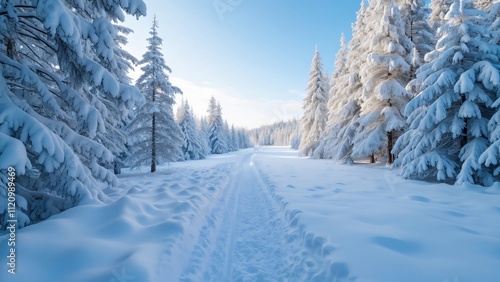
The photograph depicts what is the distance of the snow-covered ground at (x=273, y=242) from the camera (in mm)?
3094

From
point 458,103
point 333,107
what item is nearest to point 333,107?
point 333,107

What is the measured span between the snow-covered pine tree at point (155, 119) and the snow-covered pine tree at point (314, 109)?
18212 millimetres

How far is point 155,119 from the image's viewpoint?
17719 millimetres

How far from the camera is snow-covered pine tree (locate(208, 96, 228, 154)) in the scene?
52.1m

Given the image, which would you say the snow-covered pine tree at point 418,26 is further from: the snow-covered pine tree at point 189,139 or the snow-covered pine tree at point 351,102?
the snow-covered pine tree at point 189,139

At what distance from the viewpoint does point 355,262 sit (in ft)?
10.8

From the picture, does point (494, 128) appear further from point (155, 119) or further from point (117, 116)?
point (155, 119)

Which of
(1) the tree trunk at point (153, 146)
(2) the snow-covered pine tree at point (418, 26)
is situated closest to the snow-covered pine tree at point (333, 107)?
(2) the snow-covered pine tree at point (418, 26)

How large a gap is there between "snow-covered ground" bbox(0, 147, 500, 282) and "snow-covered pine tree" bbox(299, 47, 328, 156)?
2210 centimetres

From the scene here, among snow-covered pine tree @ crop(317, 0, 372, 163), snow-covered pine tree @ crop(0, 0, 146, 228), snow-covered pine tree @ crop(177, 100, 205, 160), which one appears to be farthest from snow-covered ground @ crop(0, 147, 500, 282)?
snow-covered pine tree @ crop(177, 100, 205, 160)

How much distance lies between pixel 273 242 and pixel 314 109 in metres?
26.9

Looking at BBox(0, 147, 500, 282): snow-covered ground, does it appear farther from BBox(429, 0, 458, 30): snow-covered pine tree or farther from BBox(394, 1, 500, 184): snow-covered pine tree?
BBox(429, 0, 458, 30): snow-covered pine tree

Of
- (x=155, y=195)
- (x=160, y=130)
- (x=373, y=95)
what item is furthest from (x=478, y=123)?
(x=160, y=130)

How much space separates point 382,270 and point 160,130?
17.8m
